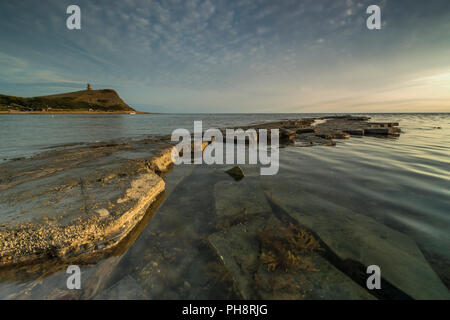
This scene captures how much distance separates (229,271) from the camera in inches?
78.5

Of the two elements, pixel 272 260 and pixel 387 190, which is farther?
pixel 387 190

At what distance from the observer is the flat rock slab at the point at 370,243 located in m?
1.77

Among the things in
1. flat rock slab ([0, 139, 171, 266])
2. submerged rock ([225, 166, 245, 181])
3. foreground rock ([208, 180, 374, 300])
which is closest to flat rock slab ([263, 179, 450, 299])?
foreground rock ([208, 180, 374, 300])

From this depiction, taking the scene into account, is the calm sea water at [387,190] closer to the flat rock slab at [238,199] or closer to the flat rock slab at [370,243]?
the flat rock slab at [370,243]

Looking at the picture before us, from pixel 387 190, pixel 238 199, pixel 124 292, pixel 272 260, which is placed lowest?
pixel 124 292

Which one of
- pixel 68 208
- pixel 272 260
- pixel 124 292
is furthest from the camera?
pixel 68 208

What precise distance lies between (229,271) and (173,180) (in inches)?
134

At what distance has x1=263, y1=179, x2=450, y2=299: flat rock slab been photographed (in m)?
1.77

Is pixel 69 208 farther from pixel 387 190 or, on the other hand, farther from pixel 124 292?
pixel 387 190

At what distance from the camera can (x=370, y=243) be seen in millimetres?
2330

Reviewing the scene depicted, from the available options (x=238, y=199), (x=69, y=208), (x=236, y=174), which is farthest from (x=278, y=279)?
(x=236, y=174)

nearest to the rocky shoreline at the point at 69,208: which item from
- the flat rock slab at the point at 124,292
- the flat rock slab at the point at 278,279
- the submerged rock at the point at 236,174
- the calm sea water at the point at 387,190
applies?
the calm sea water at the point at 387,190

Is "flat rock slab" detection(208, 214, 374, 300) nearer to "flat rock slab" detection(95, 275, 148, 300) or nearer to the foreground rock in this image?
the foreground rock
